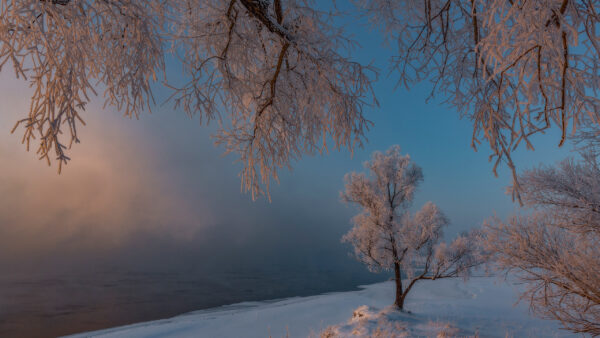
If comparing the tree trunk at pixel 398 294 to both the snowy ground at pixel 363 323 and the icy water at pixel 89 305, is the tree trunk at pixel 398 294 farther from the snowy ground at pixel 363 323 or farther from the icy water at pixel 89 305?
the icy water at pixel 89 305

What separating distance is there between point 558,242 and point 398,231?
7.40 meters

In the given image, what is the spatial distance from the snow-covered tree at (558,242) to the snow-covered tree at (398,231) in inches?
255

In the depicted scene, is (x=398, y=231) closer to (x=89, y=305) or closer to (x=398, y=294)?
(x=398, y=294)

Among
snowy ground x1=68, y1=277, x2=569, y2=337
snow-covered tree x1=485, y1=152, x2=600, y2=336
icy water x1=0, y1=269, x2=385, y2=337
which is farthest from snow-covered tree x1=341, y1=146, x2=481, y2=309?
icy water x1=0, y1=269, x2=385, y2=337

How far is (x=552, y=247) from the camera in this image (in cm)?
528

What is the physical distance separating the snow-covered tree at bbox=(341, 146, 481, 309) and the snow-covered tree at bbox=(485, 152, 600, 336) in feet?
21.2

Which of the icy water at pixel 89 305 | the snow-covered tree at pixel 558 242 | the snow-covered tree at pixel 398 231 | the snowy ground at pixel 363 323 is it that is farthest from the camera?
the icy water at pixel 89 305

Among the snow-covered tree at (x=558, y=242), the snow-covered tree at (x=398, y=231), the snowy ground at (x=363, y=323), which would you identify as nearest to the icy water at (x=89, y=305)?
the snowy ground at (x=363, y=323)

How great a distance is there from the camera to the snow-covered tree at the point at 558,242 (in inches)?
186

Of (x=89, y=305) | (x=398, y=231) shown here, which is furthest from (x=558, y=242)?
(x=89, y=305)

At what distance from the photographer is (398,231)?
41.2 feet

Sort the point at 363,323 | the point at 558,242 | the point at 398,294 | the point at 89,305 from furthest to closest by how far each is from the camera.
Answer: the point at 89,305
the point at 398,294
the point at 363,323
the point at 558,242

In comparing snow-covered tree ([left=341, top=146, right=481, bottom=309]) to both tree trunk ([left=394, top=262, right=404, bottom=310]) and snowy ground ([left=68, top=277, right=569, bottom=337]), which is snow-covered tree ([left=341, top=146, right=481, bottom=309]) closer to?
tree trunk ([left=394, top=262, right=404, bottom=310])

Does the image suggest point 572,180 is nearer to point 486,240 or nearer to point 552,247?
point 552,247
